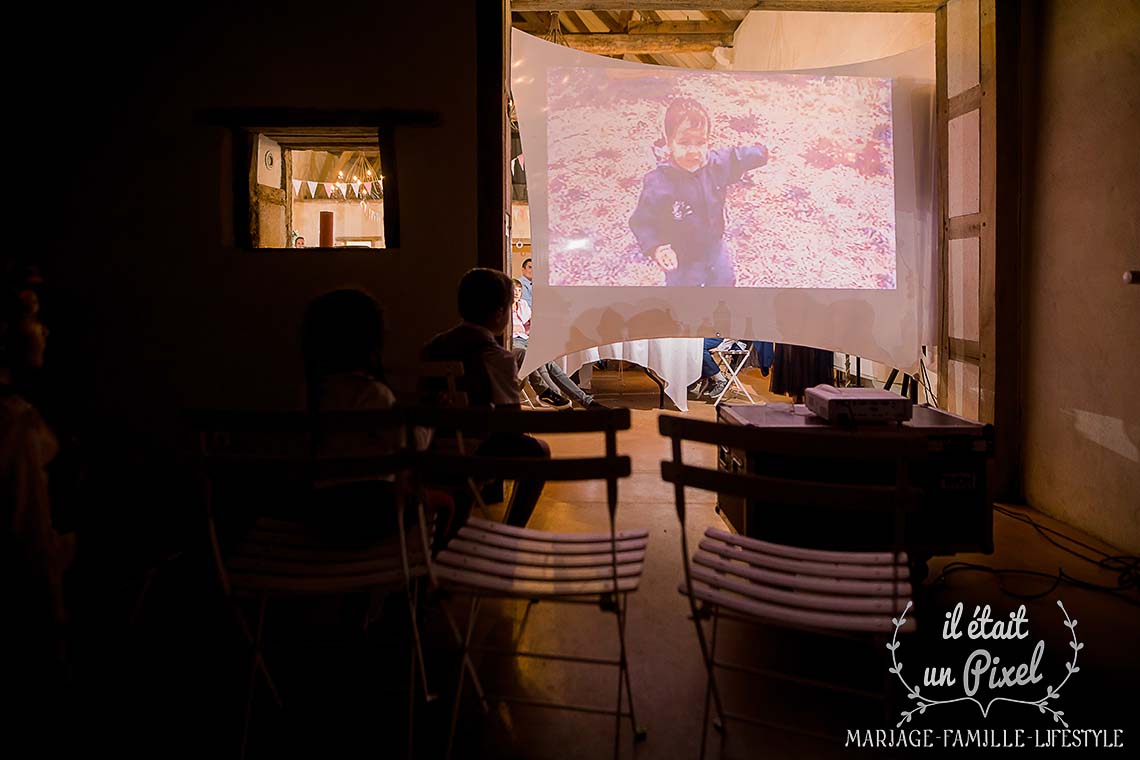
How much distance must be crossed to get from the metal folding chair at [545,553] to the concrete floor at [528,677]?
5.1 inches

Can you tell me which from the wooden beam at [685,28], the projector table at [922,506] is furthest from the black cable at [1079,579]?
the wooden beam at [685,28]

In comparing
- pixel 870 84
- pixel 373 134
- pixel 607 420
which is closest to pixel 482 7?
pixel 373 134

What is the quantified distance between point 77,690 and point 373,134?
288 cm

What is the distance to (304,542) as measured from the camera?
1856mm

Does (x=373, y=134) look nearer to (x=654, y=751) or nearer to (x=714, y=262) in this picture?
(x=714, y=262)

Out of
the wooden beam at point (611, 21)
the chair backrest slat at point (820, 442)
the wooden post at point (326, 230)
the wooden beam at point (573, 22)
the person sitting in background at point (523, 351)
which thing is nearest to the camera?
the chair backrest slat at point (820, 442)

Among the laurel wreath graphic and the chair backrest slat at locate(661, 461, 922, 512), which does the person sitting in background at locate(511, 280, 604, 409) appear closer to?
the laurel wreath graphic

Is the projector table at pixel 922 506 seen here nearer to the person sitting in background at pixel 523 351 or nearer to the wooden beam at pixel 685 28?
the person sitting in background at pixel 523 351

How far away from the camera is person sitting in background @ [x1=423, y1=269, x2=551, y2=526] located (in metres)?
2.56

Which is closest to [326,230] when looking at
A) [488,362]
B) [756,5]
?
[488,362]

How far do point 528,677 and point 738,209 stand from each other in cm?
313

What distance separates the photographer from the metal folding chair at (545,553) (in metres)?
1.58

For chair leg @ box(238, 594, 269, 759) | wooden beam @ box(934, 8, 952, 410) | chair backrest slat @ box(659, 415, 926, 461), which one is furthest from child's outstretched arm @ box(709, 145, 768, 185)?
chair leg @ box(238, 594, 269, 759)

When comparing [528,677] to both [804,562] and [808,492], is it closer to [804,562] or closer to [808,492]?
[804,562]
